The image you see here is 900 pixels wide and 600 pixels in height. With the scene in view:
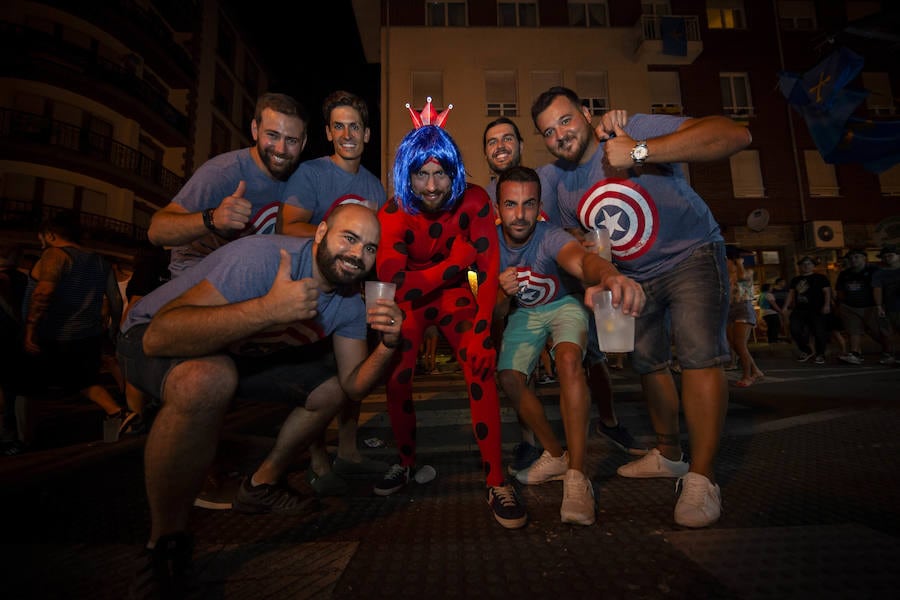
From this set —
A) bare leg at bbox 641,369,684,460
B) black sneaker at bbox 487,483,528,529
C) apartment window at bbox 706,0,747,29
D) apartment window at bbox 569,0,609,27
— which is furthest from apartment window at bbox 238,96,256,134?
black sneaker at bbox 487,483,528,529

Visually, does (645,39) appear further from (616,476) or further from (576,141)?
(616,476)

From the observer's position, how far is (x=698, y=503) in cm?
171

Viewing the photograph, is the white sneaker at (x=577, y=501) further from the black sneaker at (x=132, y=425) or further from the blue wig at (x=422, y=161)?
the black sneaker at (x=132, y=425)

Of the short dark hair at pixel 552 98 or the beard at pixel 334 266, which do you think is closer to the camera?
the beard at pixel 334 266

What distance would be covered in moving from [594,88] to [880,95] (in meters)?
11.7

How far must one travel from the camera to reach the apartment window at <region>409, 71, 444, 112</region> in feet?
49.8

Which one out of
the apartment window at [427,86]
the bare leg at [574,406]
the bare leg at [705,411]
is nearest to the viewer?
the bare leg at [705,411]

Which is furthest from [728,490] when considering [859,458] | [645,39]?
[645,39]

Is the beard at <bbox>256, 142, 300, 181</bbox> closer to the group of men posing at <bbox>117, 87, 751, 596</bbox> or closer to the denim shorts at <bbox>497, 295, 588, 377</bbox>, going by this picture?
the group of men posing at <bbox>117, 87, 751, 596</bbox>

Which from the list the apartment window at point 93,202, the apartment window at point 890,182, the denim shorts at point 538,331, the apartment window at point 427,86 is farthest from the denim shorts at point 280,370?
the apartment window at point 890,182

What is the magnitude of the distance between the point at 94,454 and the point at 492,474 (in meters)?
3.08

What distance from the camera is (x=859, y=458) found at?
7.63 ft

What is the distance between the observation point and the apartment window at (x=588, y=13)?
16.0 m

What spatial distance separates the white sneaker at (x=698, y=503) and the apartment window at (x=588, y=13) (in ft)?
61.0
